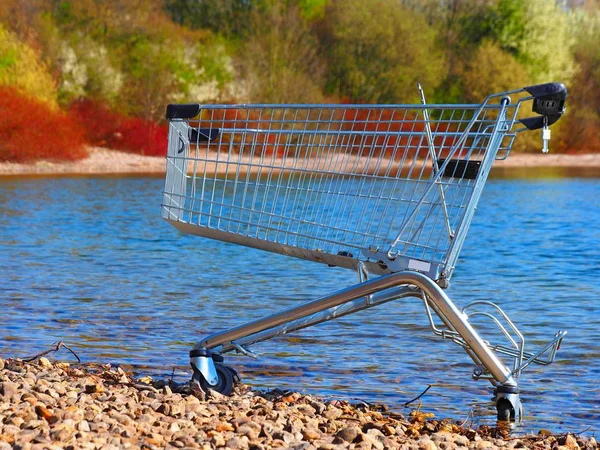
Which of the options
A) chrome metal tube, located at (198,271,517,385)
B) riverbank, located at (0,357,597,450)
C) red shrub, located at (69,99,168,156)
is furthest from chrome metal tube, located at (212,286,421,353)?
red shrub, located at (69,99,168,156)

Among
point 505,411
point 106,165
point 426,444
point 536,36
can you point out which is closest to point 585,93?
point 536,36

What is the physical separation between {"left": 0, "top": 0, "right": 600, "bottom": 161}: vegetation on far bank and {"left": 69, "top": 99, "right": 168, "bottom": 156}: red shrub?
0.07 meters

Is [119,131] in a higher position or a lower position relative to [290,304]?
lower

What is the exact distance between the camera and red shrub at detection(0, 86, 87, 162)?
43594 millimetres

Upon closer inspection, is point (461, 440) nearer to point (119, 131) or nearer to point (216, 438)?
point (216, 438)

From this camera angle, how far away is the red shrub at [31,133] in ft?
143

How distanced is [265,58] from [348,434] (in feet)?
185

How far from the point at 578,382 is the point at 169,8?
64.4 meters

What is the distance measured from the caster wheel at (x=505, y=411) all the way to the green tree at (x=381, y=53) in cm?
5680

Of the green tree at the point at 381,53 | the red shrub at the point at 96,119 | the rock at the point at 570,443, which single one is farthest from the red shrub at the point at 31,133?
the rock at the point at 570,443

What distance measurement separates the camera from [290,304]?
988 centimetres

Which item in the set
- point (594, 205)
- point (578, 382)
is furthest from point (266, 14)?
point (578, 382)

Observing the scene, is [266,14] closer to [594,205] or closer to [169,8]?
[169,8]

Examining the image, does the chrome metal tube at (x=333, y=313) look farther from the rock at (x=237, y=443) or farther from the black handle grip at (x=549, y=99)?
the rock at (x=237, y=443)
